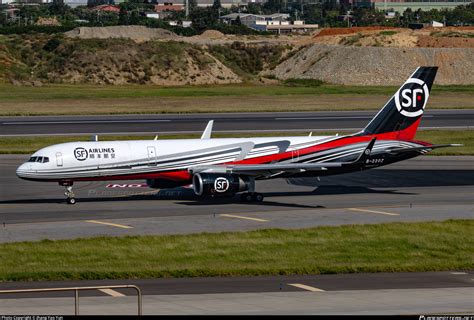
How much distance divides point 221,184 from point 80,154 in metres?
8.06

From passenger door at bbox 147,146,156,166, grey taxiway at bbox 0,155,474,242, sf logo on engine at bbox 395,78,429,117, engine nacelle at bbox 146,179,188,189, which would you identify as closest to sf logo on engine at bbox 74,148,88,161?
grey taxiway at bbox 0,155,474,242

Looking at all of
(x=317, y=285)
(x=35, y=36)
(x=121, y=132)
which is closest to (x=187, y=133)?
(x=121, y=132)

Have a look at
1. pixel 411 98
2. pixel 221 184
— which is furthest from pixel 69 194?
pixel 411 98

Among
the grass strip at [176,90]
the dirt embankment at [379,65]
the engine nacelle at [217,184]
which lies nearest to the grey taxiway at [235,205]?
the engine nacelle at [217,184]

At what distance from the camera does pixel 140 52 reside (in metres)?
164

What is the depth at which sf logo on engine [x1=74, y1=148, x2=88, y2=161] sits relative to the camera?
2158 inches

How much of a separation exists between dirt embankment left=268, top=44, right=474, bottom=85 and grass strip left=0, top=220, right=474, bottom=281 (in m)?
110

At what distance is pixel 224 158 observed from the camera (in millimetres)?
57000

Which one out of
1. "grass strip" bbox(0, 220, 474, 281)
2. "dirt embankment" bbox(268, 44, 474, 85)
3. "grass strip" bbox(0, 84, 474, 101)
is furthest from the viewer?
"dirt embankment" bbox(268, 44, 474, 85)

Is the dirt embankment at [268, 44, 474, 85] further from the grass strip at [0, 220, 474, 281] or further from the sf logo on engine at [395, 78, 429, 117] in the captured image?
the grass strip at [0, 220, 474, 281]

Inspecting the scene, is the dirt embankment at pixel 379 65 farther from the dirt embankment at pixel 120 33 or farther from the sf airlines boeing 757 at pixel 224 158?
the sf airlines boeing 757 at pixel 224 158

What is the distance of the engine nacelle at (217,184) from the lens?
54469 millimetres

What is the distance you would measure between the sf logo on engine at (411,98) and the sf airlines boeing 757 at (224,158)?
0.45 feet

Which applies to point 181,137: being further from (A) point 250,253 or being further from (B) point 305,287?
(B) point 305,287
